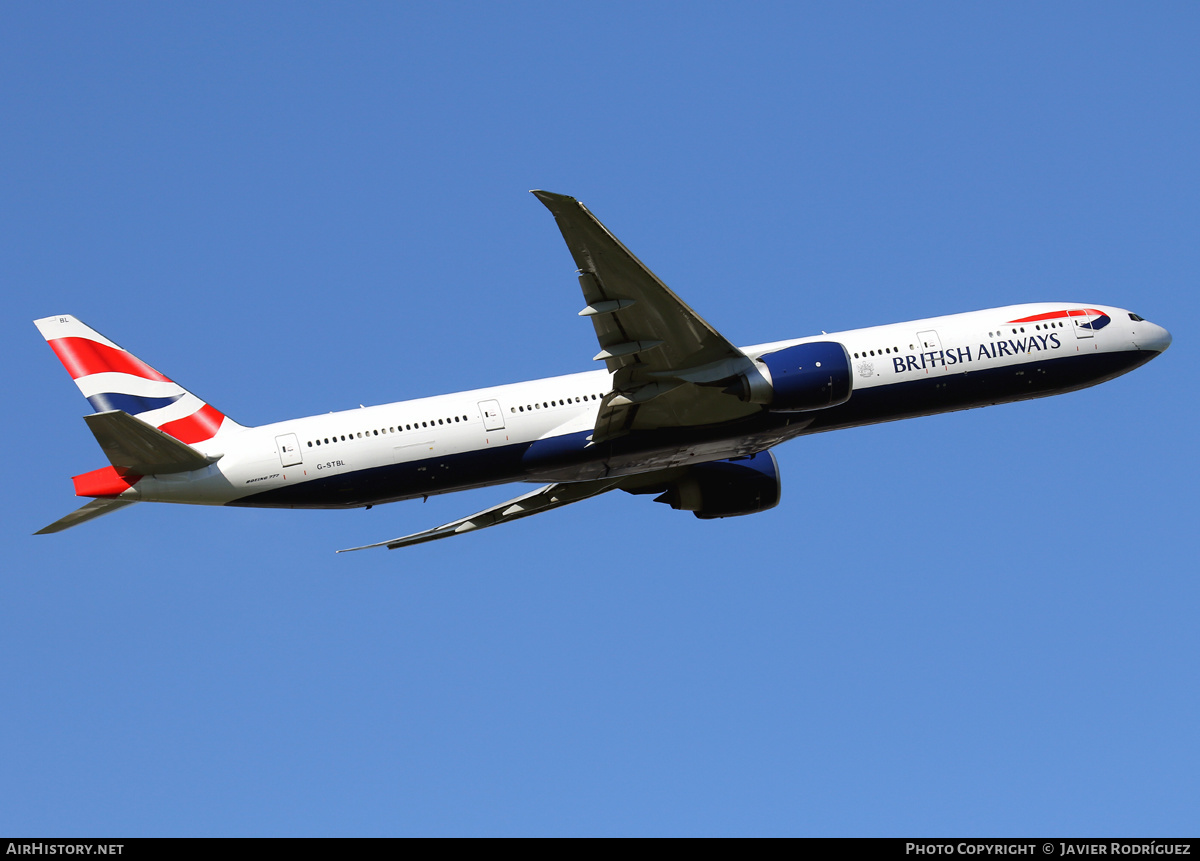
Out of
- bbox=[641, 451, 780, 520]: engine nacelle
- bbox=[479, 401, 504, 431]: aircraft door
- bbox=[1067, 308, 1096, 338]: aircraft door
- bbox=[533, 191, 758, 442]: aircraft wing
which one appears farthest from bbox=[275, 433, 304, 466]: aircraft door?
bbox=[1067, 308, 1096, 338]: aircraft door

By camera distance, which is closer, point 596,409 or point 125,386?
point 125,386

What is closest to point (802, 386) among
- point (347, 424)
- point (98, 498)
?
point (347, 424)

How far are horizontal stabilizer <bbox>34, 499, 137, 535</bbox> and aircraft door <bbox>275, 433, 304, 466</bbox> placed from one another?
4316 mm

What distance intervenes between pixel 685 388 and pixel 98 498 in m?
17.1

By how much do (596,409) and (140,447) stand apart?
13.5 metres

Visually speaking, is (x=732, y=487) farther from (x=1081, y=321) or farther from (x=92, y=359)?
(x=92, y=359)

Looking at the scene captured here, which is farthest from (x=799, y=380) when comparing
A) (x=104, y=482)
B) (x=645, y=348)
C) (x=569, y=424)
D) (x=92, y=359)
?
(x=92, y=359)

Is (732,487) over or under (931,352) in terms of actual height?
under

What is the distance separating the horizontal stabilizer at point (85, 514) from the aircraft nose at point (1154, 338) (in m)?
33.5

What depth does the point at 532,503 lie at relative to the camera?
4488cm

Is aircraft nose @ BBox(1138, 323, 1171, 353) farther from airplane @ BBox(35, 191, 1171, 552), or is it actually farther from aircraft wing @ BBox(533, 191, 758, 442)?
aircraft wing @ BBox(533, 191, 758, 442)

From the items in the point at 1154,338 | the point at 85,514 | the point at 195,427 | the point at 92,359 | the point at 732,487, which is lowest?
the point at 85,514
